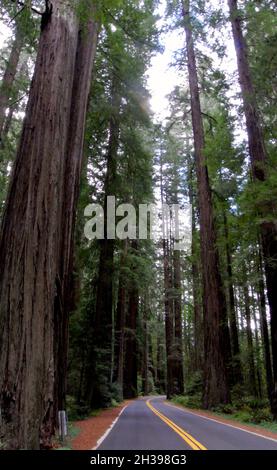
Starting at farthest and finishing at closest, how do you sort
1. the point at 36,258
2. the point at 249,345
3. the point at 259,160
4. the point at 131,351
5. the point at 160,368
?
the point at 160,368 < the point at 131,351 < the point at 249,345 < the point at 259,160 < the point at 36,258

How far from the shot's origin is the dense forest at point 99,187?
22.5 ft

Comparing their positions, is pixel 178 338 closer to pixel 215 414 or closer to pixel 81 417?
pixel 215 414

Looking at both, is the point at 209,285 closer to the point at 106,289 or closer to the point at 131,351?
the point at 106,289

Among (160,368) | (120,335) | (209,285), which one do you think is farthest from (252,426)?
(160,368)

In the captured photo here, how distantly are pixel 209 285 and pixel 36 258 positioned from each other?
11.8 meters

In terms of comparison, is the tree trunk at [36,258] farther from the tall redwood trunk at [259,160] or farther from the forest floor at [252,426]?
the tall redwood trunk at [259,160]

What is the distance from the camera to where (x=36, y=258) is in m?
6.96

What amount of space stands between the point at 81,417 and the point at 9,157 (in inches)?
451

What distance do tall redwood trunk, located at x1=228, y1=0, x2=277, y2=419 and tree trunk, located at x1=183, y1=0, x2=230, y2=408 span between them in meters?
2.82

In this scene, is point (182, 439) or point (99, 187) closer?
point (182, 439)

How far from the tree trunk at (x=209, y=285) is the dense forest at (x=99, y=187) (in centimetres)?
6

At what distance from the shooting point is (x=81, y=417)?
45.6ft

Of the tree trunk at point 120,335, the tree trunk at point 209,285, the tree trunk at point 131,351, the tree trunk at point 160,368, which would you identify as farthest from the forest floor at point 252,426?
the tree trunk at point 160,368

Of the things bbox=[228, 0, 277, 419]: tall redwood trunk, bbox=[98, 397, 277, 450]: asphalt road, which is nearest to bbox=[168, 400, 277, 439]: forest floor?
bbox=[98, 397, 277, 450]: asphalt road
